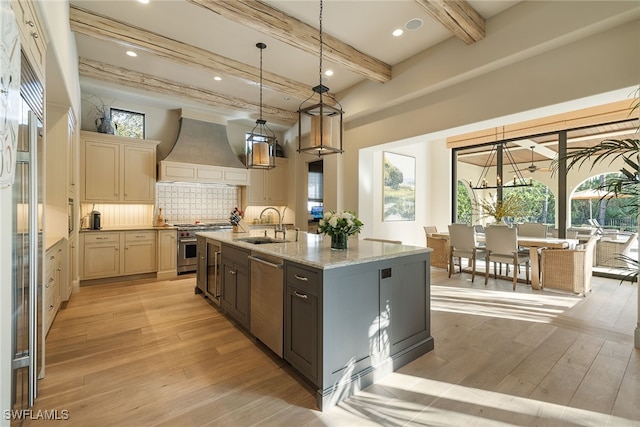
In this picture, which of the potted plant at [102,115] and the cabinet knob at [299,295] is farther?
the potted plant at [102,115]

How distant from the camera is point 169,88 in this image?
479cm

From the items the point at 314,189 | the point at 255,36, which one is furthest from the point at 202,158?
the point at 255,36

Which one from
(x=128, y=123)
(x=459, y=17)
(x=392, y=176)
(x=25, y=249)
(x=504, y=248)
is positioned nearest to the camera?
(x=25, y=249)

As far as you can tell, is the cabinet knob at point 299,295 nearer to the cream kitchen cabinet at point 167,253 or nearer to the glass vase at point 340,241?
the glass vase at point 340,241

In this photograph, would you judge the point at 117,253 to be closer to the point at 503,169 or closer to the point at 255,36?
the point at 255,36

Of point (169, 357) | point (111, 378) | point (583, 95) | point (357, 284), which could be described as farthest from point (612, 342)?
point (111, 378)

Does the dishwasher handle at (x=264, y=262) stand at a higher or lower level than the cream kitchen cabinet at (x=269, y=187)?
lower

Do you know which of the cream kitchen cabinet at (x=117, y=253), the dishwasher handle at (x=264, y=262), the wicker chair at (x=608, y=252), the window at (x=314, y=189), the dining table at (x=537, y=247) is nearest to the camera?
the dishwasher handle at (x=264, y=262)

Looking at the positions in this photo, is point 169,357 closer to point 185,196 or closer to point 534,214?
point 185,196

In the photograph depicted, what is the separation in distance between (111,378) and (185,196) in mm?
4386

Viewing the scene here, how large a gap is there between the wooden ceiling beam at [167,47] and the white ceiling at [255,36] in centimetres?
7

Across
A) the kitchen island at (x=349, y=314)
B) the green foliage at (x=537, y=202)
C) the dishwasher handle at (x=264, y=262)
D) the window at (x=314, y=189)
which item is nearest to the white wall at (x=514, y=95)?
the window at (x=314, y=189)

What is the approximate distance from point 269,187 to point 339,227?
473 centimetres

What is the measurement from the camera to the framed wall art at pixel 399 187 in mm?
6254
